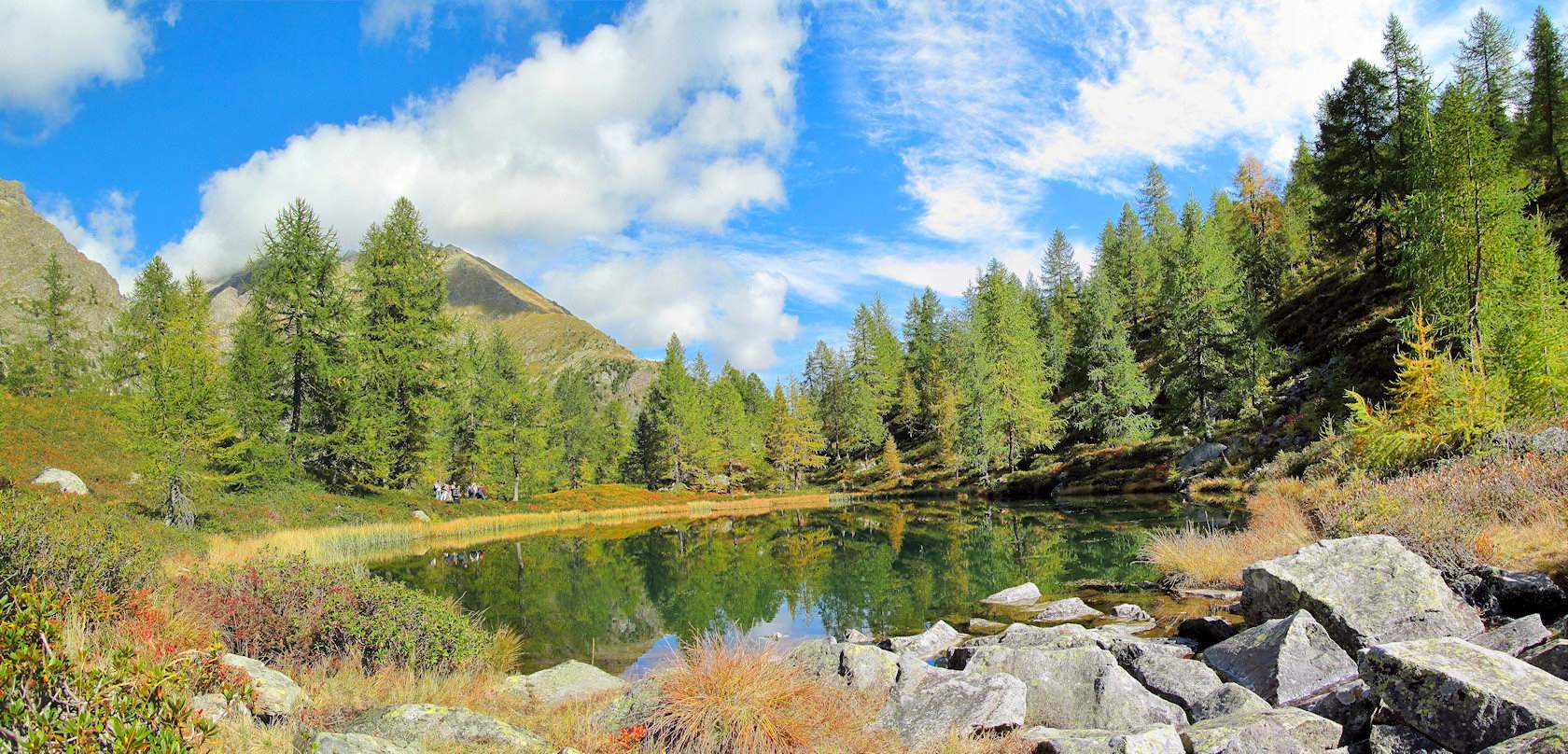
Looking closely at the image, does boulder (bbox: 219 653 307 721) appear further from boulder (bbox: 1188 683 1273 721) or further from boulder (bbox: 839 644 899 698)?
boulder (bbox: 1188 683 1273 721)

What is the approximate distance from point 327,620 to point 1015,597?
44.3 feet

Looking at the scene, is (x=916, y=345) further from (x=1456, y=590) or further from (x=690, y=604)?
(x=1456, y=590)

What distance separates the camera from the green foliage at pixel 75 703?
382 centimetres

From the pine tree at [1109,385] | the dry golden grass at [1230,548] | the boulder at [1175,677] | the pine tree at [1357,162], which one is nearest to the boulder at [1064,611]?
the dry golden grass at [1230,548]

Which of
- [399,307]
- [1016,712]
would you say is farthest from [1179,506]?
[399,307]

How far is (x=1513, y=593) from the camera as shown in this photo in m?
9.47

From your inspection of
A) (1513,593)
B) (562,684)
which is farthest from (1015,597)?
(562,684)

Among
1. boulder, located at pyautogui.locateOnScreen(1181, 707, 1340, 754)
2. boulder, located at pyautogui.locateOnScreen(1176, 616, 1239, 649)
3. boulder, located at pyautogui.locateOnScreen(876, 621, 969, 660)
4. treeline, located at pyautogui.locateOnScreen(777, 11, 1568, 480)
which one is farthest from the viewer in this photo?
treeline, located at pyautogui.locateOnScreen(777, 11, 1568, 480)

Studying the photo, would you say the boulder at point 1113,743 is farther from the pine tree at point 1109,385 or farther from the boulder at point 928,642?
A: the pine tree at point 1109,385

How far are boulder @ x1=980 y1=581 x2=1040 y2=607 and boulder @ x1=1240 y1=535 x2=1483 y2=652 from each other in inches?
243

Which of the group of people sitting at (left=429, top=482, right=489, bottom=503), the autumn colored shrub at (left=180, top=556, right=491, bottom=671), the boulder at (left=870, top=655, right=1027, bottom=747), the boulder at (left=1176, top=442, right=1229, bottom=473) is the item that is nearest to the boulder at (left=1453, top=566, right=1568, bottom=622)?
the boulder at (left=870, top=655, right=1027, bottom=747)

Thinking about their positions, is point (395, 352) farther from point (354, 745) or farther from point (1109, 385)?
point (1109, 385)

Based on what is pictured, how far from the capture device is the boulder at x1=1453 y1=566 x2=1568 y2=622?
912 centimetres

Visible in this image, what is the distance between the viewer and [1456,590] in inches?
400
